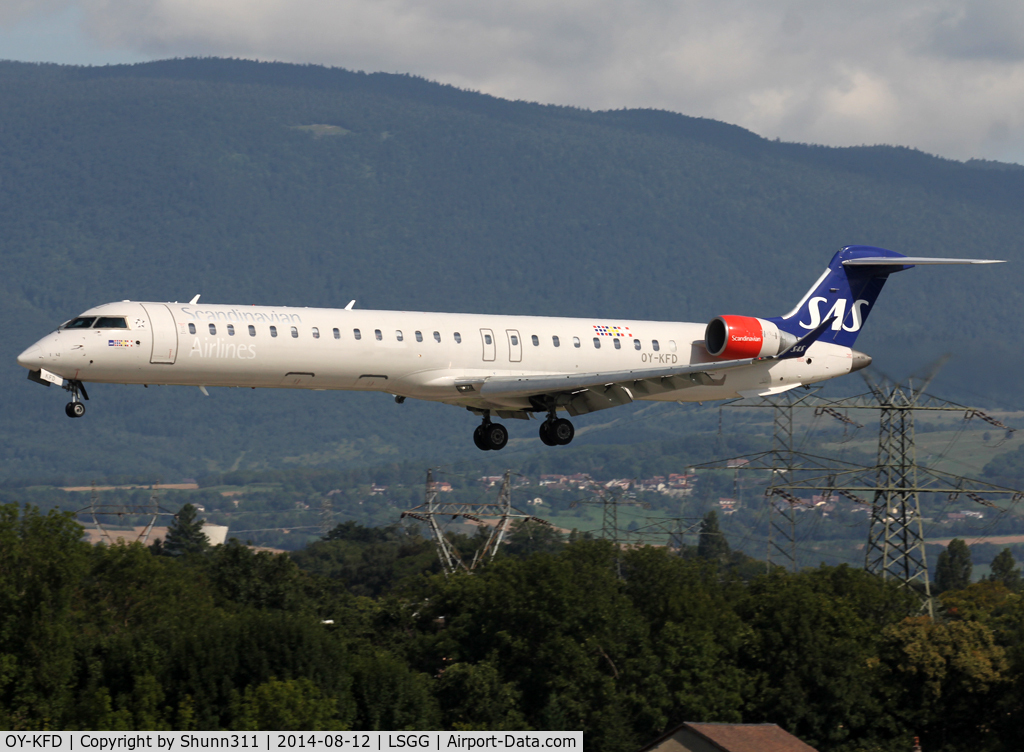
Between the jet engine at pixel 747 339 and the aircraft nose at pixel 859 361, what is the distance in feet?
13.8

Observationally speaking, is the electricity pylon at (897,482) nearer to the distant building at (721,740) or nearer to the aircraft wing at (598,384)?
the distant building at (721,740)

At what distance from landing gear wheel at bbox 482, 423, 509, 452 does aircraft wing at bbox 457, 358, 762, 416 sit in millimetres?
2274

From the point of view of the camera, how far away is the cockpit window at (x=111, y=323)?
38.5 metres

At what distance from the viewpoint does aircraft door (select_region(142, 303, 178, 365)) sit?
38469 millimetres

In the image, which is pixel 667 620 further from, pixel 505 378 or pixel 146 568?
pixel 505 378

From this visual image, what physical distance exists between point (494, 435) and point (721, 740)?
A: 16.2 m

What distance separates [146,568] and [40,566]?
12288mm

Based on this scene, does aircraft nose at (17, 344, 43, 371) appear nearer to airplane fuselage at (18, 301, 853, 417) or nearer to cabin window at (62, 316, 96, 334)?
airplane fuselage at (18, 301, 853, 417)

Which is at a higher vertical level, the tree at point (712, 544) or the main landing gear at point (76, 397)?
the main landing gear at point (76, 397)

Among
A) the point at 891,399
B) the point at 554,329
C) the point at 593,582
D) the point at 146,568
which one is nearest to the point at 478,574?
the point at 593,582

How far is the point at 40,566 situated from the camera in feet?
190

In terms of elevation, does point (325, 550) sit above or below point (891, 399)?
below
